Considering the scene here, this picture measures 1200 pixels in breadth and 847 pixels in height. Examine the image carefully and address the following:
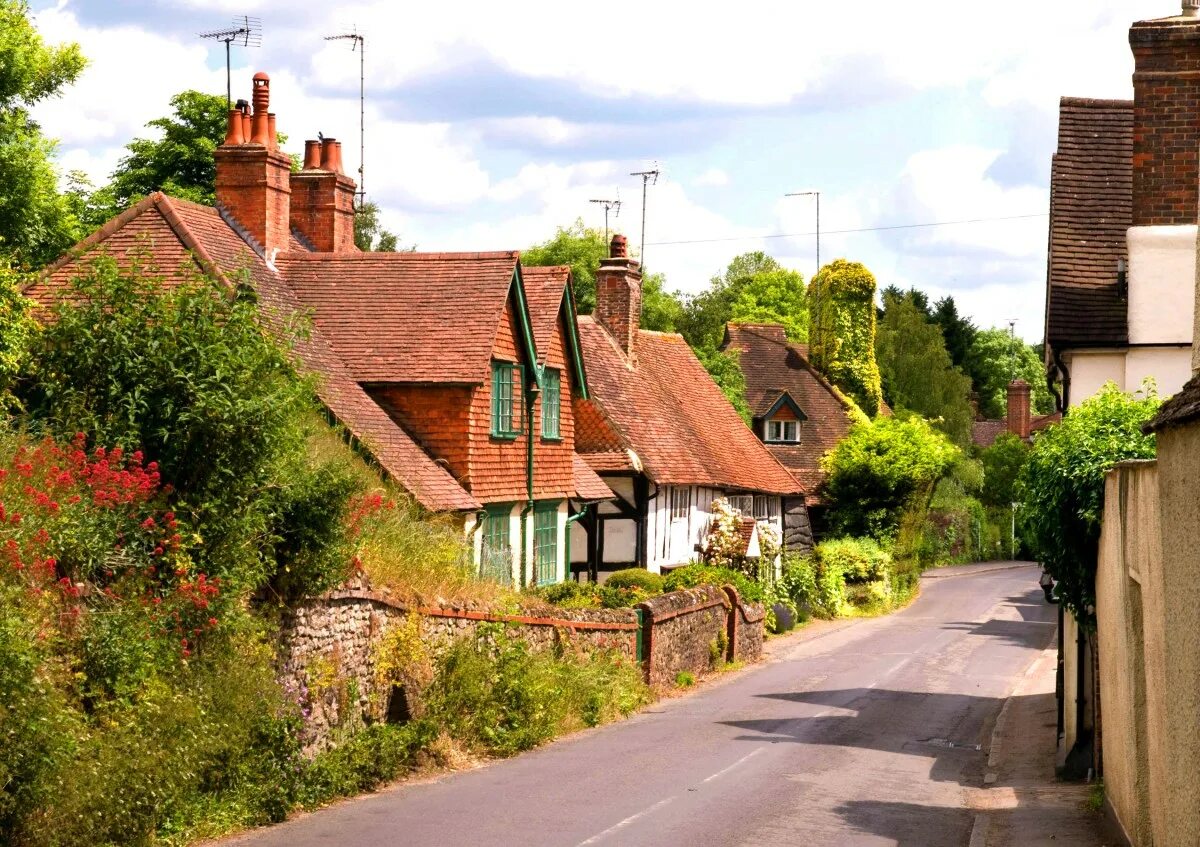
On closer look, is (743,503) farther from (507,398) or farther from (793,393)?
(507,398)

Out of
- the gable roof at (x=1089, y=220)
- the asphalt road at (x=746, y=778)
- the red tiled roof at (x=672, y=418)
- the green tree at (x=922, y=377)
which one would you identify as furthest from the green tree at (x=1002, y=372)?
the gable roof at (x=1089, y=220)

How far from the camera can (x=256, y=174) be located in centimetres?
2634

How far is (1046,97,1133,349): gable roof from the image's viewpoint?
→ 2005cm

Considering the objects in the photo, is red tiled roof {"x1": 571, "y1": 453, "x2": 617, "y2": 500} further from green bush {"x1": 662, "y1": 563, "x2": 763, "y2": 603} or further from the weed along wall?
the weed along wall

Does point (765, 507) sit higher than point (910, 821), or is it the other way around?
point (765, 507)

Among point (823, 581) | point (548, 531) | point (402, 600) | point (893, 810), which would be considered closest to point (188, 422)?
point (402, 600)

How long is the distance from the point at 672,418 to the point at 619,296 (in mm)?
3719

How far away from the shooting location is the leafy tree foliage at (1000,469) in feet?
255

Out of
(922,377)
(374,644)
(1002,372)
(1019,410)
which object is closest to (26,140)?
(374,644)

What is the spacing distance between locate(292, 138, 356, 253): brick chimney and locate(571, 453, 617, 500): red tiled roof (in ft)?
22.8

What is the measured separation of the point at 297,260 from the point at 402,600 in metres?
12.1

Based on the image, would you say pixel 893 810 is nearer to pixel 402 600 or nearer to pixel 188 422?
pixel 402 600

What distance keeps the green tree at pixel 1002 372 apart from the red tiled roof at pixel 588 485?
8138 cm

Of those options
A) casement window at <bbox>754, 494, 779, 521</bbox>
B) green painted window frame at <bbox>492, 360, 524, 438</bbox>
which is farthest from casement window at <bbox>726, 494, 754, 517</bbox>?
green painted window frame at <bbox>492, 360, 524, 438</bbox>
